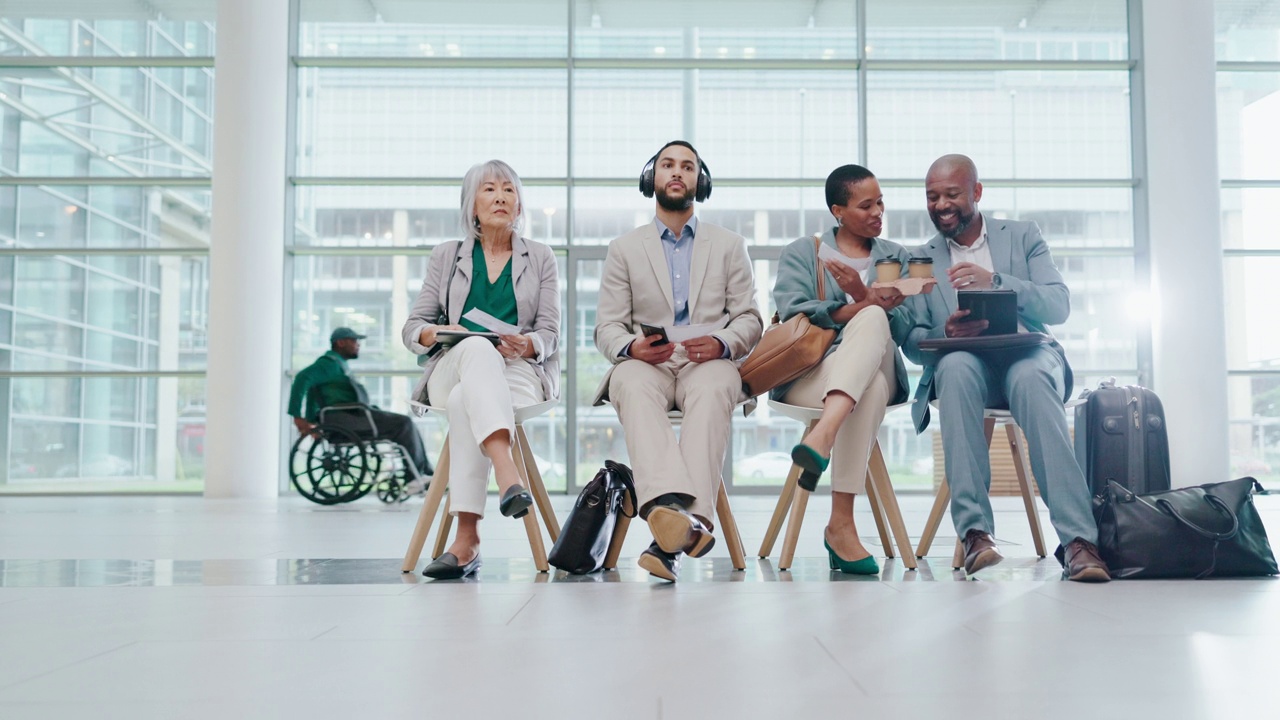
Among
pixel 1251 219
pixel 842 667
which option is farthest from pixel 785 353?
pixel 1251 219

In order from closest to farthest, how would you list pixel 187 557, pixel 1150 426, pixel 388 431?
pixel 1150 426 → pixel 187 557 → pixel 388 431

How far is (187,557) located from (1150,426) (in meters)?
2.80

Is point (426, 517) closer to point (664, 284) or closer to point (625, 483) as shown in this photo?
point (625, 483)

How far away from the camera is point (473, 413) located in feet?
8.90

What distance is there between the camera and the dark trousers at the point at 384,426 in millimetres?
7219

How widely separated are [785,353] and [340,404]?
502 cm

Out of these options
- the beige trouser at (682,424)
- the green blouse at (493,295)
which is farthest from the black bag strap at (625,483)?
the green blouse at (493,295)

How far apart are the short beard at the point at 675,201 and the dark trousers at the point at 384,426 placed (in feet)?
14.9

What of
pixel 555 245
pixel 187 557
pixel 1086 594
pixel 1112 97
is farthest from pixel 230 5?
pixel 1086 594

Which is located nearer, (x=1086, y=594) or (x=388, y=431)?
(x=1086, y=594)

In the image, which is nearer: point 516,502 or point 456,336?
point 516,502

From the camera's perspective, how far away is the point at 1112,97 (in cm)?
934

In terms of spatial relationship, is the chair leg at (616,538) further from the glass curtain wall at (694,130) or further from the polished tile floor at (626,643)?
the glass curtain wall at (694,130)

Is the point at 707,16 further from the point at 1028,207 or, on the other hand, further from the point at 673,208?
the point at 673,208
